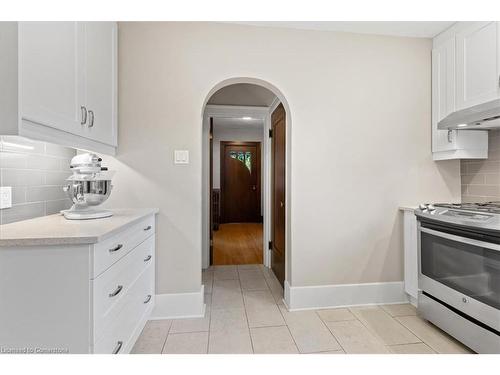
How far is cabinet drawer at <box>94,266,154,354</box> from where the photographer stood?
119cm

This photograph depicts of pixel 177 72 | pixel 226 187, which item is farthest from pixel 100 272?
pixel 226 187

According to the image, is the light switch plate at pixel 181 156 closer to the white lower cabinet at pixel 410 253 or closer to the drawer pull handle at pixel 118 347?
the drawer pull handle at pixel 118 347

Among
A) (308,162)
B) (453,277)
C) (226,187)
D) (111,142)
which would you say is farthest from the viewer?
(226,187)

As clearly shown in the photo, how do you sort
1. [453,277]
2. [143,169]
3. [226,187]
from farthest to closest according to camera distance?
[226,187] → [143,169] → [453,277]

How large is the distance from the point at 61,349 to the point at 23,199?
35.7 inches

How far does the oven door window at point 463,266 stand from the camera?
1.48 m

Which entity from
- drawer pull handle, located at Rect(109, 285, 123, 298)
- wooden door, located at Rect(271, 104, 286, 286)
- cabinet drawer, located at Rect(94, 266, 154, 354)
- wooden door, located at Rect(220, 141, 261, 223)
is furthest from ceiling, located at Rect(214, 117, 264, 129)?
drawer pull handle, located at Rect(109, 285, 123, 298)

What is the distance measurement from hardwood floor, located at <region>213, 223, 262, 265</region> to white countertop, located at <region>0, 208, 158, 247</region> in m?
2.34

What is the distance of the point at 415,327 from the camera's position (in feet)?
6.32

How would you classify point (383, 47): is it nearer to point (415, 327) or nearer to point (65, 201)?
point (415, 327)

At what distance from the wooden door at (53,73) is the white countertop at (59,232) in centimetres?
48

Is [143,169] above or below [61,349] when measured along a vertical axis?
above

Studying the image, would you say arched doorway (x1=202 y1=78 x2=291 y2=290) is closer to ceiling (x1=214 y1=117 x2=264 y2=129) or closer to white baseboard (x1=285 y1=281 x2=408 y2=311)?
white baseboard (x1=285 y1=281 x2=408 y2=311)

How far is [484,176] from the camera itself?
2.22 meters
